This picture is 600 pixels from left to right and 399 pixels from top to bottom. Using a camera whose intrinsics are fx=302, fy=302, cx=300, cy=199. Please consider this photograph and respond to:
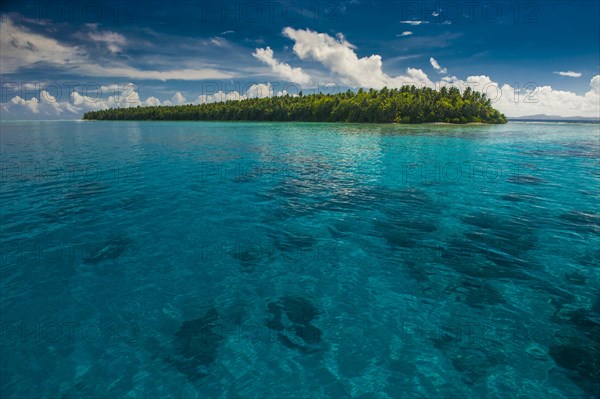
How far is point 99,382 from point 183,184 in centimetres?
2306

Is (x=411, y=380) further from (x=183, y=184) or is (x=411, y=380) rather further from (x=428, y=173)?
(x=428, y=173)

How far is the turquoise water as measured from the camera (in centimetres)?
842

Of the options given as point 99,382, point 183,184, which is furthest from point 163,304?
point 183,184

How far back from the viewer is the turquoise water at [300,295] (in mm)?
8422

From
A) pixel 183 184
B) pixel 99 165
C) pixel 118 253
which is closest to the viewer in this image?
pixel 118 253

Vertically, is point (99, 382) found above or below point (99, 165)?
below

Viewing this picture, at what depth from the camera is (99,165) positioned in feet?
132

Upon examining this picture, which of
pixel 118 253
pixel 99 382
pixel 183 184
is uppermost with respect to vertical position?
pixel 183 184

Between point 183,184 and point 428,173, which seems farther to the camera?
point 428,173

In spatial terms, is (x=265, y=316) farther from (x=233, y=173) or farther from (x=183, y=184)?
(x=233, y=173)

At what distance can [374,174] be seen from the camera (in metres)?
33.8

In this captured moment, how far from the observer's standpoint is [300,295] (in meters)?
12.0

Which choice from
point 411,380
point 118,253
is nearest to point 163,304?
point 118,253

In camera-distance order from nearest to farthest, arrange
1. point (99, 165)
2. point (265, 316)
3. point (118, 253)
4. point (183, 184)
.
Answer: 1. point (265, 316)
2. point (118, 253)
3. point (183, 184)
4. point (99, 165)
